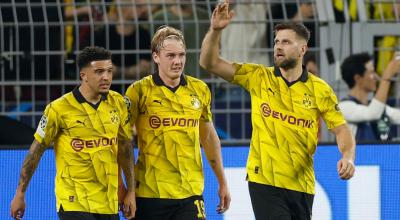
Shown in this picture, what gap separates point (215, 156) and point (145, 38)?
9.47ft

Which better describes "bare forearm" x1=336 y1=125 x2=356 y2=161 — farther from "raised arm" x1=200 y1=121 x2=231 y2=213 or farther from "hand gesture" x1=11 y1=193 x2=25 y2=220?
"hand gesture" x1=11 y1=193 x2=25 y2=220

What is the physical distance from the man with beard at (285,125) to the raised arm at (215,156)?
1.21 feet

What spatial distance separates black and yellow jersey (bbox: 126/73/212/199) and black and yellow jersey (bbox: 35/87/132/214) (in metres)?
0.21

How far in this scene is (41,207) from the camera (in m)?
11.4

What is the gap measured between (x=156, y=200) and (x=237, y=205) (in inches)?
71.8

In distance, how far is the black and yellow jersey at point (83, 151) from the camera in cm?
956

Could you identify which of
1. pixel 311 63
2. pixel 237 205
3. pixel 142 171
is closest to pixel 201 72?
pixel 311 63

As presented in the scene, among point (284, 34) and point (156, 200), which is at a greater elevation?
point (284, 34)

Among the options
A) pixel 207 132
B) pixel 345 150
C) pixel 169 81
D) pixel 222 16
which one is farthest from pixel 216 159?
pixel 222 16

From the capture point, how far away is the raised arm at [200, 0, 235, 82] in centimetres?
897

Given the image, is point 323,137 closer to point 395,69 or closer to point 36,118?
point 395,69

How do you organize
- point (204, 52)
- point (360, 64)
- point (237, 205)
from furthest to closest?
point (360, 64)
point (237, 205)
point (204, 52)

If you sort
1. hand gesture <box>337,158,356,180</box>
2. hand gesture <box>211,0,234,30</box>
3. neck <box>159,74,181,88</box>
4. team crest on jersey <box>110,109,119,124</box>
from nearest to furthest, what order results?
hand gesture <box>211,0,234,30</box> → hand gesture <box>337,158,356,180</box> → team crest on jersey <box>110,109,119,124</box> → neck <box>159,74,181,88</box>

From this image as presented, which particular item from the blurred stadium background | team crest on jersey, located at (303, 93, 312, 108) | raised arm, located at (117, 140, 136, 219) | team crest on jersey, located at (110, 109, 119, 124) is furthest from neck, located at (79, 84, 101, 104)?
the blurred stadium background
